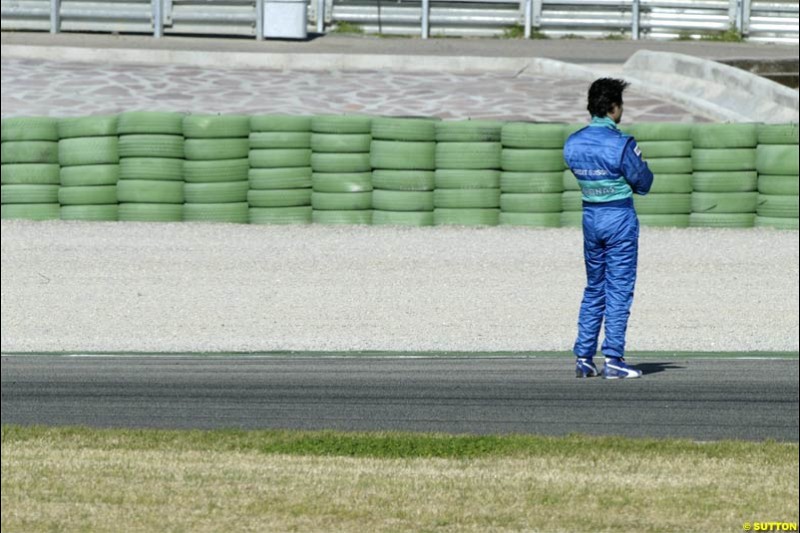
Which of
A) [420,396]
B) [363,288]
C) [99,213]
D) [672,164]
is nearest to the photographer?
[420,396]

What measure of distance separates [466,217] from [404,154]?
3.89ft

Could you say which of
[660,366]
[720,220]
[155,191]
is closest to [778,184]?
[720,220]

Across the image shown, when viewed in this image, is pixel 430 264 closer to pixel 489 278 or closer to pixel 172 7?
pixel 489 278

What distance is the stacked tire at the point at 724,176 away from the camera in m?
18.7

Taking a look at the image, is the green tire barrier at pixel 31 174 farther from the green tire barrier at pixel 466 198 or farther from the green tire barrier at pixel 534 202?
the green tire barrier at pixel 534 202

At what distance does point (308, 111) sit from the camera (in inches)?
997

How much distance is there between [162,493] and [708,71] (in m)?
20.4

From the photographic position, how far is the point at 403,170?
19.3 m

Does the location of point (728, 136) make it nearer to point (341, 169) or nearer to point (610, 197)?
point (341, 169)

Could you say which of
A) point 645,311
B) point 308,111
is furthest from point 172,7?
point 645,311

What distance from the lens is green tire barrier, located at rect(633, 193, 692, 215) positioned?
19.0m

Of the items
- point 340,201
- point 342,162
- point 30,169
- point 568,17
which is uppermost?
point 568,17

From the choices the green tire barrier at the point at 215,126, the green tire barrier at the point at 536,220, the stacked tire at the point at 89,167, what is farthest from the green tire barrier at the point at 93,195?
the green tire barrier at the point at 536,220

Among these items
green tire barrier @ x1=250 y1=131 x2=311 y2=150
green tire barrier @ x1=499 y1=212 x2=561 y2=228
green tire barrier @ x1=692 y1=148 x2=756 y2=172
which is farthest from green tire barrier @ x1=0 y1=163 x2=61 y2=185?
green tire barrier @ x1=692 y1=148 x2=756 y2=172
